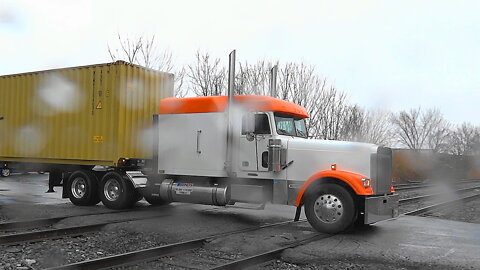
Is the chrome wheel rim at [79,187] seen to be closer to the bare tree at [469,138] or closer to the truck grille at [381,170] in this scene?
the truck grille at [381,170]

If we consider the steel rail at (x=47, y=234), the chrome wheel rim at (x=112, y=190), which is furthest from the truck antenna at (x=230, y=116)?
the chrome wheel rim at (x=112, y=190)

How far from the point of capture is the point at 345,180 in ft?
28.3

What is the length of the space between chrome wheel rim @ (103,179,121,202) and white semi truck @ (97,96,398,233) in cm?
3

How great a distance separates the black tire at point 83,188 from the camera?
Result: 12078mm

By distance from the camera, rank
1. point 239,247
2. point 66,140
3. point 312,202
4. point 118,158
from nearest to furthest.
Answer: point 239,247
point 312,202
point 118,158
point 66,140

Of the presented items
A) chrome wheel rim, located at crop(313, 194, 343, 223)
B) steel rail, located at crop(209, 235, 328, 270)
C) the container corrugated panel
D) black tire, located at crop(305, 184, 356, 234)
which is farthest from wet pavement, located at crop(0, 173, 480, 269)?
the container corrugated panel

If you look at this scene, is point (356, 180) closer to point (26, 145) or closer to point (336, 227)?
point (336, 227)

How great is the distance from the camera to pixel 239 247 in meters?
7.44

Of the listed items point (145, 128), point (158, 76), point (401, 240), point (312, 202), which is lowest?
point (401, 240)

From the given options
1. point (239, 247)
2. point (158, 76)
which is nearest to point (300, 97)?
point (158, 76)

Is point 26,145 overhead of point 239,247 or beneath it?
overhead

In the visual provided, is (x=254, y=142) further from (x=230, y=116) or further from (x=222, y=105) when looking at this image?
(x=222, y=105)

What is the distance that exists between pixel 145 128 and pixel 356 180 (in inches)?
225

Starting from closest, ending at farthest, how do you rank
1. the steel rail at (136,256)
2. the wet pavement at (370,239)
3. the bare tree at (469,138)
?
1. the steel rail at (136,256)
2. the wet pavement at (370,239)
3. the bare tree at (469,138)
